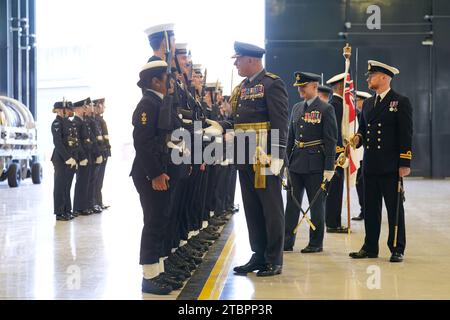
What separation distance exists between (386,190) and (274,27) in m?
11.7

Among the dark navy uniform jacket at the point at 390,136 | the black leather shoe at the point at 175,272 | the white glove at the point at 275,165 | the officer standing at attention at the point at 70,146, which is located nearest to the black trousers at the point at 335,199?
the dark navy uniform jacket at the point at 390,136

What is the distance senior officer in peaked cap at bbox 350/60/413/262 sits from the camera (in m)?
5.40

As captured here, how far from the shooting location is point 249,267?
492 centimetres

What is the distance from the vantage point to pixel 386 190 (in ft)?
18.0

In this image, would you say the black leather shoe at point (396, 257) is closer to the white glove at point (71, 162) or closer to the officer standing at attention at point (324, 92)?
the officer standing at attention at point (324, 92)

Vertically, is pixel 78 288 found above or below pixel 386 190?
below

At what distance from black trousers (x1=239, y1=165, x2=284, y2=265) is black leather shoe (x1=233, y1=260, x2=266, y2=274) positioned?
0.15 ft

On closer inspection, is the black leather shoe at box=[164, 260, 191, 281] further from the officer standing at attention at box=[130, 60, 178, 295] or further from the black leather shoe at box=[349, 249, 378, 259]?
the black leather shoe at box=[349, 249, 378, 259]

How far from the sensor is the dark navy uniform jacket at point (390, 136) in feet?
17.6

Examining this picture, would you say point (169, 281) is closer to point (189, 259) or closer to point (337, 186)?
point (189, 259)

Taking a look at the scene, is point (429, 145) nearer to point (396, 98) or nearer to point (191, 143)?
point (396, 98)

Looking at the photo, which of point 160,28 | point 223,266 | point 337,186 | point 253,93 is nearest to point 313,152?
point 253,93
